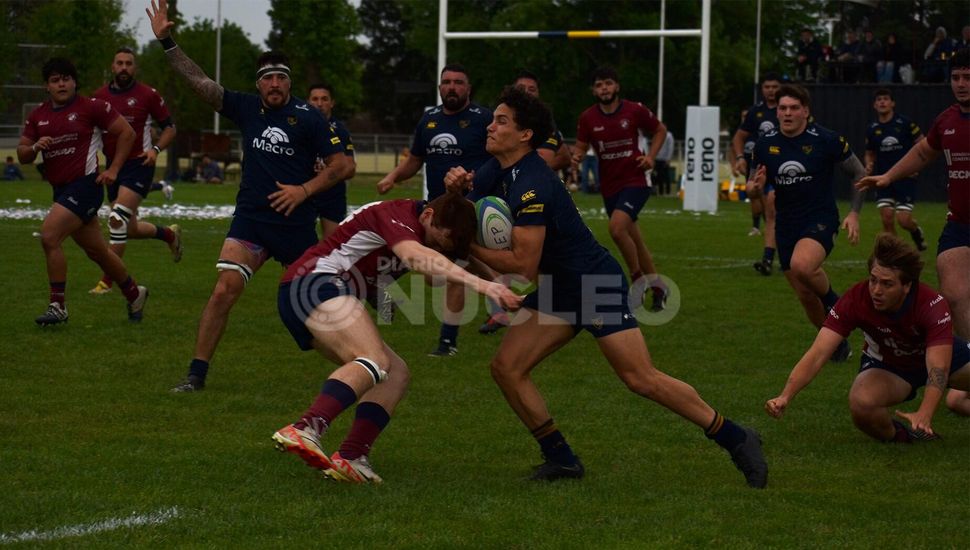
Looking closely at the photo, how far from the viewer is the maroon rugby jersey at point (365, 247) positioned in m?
6.69

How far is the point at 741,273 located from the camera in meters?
17.3

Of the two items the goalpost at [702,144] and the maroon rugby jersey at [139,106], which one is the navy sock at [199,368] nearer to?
the maroon rugby jersey at [139,106]

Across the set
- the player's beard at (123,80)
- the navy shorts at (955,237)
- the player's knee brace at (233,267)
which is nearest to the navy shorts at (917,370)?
the navy shorts at (955,237)

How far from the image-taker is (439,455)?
295 inches

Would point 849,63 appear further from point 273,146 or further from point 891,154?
point 273,146

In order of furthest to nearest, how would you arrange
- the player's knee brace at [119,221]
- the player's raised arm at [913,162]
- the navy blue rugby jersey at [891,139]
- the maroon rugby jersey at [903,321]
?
the navy blue rugby jersey at [891,139]
the player's knee brace at [119,221]
the player's raised arm at [913,162]
the maroon rugby jersey at [903,321]

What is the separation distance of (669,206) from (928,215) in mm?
6029

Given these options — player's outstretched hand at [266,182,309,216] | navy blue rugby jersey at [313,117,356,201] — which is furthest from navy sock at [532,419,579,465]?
navy blue rugby jersey at [313,117,356,201]

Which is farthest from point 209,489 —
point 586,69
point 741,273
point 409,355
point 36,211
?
point 586,69

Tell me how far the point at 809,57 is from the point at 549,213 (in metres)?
32.9

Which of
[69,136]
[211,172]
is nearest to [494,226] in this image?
[69,136]

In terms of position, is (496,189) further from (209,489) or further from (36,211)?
(36,211)

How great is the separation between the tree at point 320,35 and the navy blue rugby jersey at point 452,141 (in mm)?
50673

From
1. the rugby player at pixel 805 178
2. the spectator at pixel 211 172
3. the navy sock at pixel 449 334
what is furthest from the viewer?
the spectator at pixel 211 172
